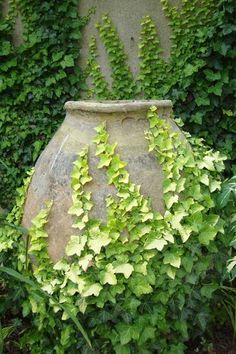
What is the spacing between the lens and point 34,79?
456cm

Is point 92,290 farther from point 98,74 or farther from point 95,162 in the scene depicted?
point 98,74

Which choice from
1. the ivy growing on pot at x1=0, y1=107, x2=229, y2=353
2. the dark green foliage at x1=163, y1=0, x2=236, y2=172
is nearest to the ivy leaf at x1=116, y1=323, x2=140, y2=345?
the ivy growing on pot at x1=0, y1=107, x2=229, y2=353

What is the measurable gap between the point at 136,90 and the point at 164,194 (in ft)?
7.95

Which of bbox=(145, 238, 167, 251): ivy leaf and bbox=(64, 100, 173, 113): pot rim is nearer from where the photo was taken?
bbox=(145, 238, 167, 251): ivy leaf

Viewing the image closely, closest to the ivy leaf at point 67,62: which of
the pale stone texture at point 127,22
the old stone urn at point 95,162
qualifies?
the pale stone texture at point 127,22

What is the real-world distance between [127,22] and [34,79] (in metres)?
1.03

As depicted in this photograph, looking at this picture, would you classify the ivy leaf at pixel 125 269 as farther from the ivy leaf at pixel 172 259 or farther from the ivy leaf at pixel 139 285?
the ivy leaf at pixel 172 259

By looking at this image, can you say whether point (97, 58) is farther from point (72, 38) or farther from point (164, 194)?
point (164, 194)

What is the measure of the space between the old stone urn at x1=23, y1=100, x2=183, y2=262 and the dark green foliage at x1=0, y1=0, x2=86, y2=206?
7.11ft

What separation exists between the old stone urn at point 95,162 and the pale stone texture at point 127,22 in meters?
2.23

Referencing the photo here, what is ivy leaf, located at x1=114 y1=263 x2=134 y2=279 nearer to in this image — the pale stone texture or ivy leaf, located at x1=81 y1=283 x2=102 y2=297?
ivy leaf, located at x1=81 y1=283 x2=102 y2=297

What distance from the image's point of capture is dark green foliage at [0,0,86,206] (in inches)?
176

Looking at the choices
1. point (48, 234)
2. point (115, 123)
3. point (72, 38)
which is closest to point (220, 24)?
point (72, 38)

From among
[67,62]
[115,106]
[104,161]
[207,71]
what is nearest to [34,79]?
[67,62]
